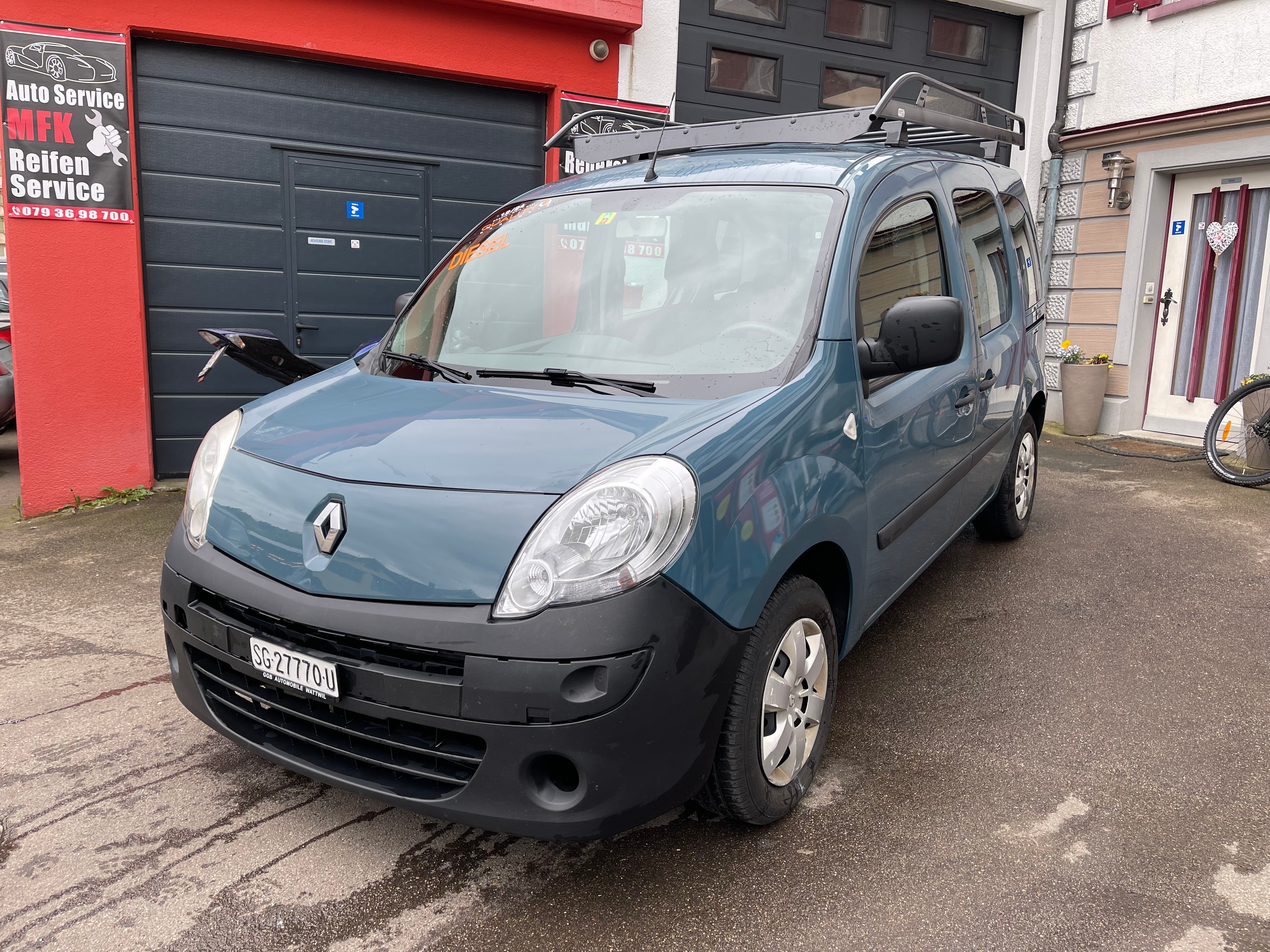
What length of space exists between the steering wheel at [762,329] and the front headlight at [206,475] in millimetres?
1392

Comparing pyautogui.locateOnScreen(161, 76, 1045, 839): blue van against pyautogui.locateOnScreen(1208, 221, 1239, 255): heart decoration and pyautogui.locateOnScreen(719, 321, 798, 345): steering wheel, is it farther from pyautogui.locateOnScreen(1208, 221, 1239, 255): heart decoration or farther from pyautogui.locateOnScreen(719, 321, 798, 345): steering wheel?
pyautogui.locateOnScreen(1208, 221, 1239, 255): heart decoration

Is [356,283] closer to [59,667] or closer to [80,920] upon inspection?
[59,667]

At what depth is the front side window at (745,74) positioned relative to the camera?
8219mm

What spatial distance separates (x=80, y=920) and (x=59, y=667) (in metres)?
1.79

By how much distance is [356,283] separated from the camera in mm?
7035

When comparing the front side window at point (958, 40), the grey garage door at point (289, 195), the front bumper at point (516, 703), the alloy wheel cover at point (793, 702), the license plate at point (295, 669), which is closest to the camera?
the front bumper at point (516, 703)

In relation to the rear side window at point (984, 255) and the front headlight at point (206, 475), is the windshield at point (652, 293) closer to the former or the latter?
the front headlight at point (206, 475)

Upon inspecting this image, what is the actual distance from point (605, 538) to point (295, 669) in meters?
0.77

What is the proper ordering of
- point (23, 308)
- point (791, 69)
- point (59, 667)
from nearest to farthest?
point (59, 667) → point (23, 308) → point (791, 69)

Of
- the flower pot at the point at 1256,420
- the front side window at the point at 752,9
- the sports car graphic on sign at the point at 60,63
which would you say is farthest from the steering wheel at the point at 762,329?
the front side window at the point at 752,9

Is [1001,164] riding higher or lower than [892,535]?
higher

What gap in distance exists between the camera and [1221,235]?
835 cm

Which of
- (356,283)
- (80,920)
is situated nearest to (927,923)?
(80,920)

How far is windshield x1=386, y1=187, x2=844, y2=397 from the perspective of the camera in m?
2.71
